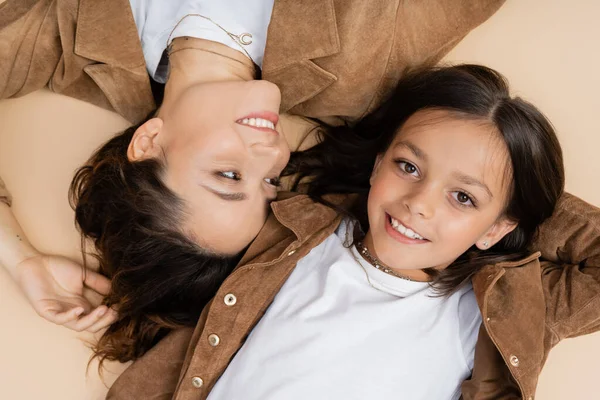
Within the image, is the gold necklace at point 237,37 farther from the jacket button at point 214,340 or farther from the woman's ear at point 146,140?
the jacket button at point 214,340

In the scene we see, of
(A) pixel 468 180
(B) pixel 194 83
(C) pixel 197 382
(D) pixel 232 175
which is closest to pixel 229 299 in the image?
(C) pixel 197 382

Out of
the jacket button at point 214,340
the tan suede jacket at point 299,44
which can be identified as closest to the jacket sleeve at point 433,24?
the tan suede jacket at point 299,44

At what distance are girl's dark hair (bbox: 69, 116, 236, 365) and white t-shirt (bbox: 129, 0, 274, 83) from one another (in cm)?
28

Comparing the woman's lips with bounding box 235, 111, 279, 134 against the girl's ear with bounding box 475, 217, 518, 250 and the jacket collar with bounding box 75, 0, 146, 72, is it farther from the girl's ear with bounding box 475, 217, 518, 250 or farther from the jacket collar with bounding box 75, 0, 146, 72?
the girl's ear with bounding box 475, 217, 518, 250

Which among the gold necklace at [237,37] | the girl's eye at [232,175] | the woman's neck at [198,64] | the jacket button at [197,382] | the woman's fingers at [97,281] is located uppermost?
the gold necklace at [237,37]

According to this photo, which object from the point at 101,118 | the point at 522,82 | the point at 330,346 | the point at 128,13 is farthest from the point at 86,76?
the point at 522,82

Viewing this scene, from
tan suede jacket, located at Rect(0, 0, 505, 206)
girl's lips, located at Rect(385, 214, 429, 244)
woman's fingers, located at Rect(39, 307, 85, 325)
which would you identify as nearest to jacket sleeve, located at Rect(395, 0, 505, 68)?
tan suede jacket, located at Rect(0, 0, 505, 206)

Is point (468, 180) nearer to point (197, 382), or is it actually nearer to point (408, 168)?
point (408, 168)

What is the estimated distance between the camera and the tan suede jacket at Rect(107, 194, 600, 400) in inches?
61.1

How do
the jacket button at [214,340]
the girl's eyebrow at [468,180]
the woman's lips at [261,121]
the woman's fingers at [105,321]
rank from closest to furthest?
the girl's eyebrow at [468,180], the woman's lips at [261,121], the jacket button at [214,340], the woman's fingers at [105,321]

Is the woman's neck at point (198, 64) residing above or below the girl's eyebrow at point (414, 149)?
above

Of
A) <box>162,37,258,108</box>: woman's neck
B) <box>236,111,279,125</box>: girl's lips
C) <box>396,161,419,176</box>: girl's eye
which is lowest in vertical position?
<box>396,161,419,176</box>: girl's eye

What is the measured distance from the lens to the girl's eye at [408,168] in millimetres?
1545

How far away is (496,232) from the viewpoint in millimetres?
1613
